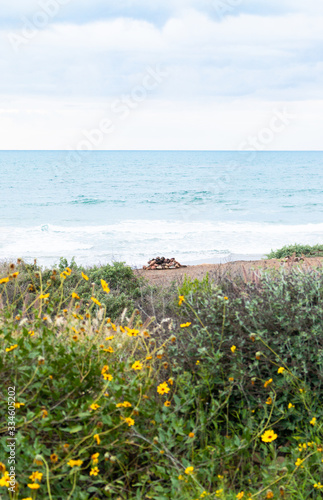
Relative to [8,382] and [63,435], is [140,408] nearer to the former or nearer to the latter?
[63,435]

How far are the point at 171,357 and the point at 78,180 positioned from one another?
55269 millimetres

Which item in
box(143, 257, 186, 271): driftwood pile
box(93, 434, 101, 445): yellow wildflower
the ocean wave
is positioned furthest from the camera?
the ocean wave

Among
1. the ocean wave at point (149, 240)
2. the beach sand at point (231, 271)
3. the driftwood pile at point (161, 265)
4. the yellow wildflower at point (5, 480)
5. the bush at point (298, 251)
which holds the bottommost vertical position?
the yellow wildflower at point (5, 480)

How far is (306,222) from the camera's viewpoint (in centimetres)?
2872

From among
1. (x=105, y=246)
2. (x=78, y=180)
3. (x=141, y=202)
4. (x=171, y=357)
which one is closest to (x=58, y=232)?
(x=105, y=246)

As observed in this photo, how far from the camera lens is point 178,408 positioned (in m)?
2.96

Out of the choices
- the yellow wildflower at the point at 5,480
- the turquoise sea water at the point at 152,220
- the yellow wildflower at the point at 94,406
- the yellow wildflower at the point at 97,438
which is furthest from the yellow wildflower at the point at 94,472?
the turquoise sea water at the point at 152,220

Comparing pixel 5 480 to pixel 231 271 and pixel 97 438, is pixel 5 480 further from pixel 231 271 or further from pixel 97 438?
pixel 231 271

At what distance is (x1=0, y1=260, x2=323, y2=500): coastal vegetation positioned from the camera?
2.62m

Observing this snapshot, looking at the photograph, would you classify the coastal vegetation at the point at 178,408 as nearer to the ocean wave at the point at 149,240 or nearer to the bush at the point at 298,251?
the bush at the point at 298,251

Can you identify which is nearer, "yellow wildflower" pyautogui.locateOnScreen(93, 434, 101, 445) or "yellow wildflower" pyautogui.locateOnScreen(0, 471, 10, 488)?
"yellow wildflower" pyautogui.locateOnScreen(0, 471, 10, 488)

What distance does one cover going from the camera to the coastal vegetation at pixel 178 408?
8.59 feet

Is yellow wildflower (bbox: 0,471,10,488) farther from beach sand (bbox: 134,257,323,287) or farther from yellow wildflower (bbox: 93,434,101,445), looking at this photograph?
beach sand (bbox: 134,257,323,287)

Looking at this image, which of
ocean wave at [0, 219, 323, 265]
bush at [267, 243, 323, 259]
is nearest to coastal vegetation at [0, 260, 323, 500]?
bush at [267, 243, 323, 259]
